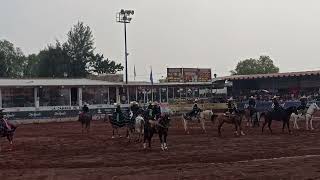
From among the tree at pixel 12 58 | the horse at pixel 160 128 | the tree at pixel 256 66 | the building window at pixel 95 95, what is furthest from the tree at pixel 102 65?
the horse at pixel 160 128

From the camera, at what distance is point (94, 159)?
21.8 m

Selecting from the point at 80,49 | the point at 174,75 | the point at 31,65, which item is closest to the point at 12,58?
the point at 31,65

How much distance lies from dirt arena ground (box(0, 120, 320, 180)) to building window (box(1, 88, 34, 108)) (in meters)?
29.4

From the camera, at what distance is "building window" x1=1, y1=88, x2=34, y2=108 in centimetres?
5959

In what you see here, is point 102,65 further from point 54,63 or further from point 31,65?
point 31,65

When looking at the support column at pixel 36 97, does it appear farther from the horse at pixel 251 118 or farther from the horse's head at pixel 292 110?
the horse's head at pixel 292 110

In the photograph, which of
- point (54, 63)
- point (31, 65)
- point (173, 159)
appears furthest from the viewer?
point (31, 65)

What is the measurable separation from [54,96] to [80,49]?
63.0 meters

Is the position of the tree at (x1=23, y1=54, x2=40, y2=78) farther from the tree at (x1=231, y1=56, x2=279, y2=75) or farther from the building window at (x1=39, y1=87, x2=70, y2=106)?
the building window at (x1=39, y1=87, x2=70, y2=106)

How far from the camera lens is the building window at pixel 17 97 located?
196 ft

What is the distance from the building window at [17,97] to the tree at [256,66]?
261 feet

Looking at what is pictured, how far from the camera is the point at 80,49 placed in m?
127

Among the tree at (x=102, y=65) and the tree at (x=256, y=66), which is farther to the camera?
the tree at (x=256, y=66)

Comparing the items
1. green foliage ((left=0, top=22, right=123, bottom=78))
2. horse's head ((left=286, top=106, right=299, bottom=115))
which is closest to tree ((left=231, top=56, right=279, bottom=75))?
green foliage ((left=0, top=22, right=123, bottom=78))
